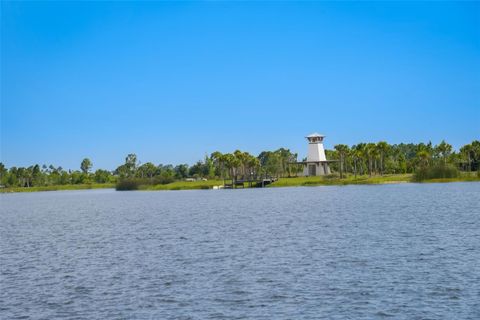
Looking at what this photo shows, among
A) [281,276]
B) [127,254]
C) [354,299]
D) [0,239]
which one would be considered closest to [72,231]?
[0,239]

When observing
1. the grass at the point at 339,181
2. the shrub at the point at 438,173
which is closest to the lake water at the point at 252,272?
the shrub at the point at 438,173

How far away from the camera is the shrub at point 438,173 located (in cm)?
16625

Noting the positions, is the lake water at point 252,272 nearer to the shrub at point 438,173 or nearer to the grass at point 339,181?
the shrub at point 438,173

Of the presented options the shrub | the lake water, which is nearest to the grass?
the shrub

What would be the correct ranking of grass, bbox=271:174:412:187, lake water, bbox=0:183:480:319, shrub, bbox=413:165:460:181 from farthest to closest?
1. grass, bbox=271:174:412:187
2. shrub, bbox=413:165:460:181
3. lake water, bbox=0:183:480:319

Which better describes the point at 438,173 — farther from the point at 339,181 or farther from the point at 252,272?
the point at 252,272

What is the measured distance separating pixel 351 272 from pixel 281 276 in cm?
375

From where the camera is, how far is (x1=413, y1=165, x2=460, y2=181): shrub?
16625cm

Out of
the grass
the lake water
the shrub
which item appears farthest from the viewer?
the grass

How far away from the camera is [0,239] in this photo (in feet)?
195

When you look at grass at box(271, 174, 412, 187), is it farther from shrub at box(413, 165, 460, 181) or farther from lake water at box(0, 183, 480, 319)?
lake water at box(0, 183, 480, 319)

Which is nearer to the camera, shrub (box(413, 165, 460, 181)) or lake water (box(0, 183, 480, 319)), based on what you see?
lake water (box(0, 183, 480, 319))

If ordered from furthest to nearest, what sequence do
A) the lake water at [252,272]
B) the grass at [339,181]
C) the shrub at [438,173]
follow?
the grass at [339,181]
the shrub at [438,173]
the lake water at [252,272]

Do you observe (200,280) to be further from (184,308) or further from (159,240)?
(159,240)
